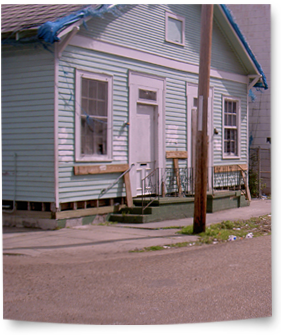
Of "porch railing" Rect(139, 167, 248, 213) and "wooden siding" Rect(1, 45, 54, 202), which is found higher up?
"wooden siding" Rect(1, 45, 54, 202)

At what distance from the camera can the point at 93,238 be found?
9.34 m

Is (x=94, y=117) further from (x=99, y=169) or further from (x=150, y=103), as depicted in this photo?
(x=150, y=103)

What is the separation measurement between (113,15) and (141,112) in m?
2.87

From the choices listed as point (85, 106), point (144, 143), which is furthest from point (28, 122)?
point (144, 143)

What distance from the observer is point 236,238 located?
30.5ft

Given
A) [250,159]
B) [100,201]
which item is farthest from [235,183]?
[100,201]

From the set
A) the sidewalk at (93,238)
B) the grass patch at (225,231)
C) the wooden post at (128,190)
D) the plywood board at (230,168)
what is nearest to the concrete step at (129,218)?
the sidewalk at (93,238)

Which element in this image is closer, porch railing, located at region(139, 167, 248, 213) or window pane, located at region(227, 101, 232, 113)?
porch railing, located at region(139, 167, 248, 213)

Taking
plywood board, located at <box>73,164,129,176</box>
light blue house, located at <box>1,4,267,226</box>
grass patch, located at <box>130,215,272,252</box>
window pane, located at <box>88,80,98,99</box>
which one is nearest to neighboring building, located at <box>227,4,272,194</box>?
light blue house, located at <box>1,4,267,226</box>

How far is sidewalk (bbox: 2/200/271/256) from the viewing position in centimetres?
838

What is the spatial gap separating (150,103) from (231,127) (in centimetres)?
518

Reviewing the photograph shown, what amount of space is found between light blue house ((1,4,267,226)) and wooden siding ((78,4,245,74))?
0.03 m

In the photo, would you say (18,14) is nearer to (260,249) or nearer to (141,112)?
(141,112)

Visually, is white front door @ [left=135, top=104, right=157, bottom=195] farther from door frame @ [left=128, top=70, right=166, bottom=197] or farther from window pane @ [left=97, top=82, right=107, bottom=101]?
window pane @ [left=97, top=82, right=107, bottom=101]
